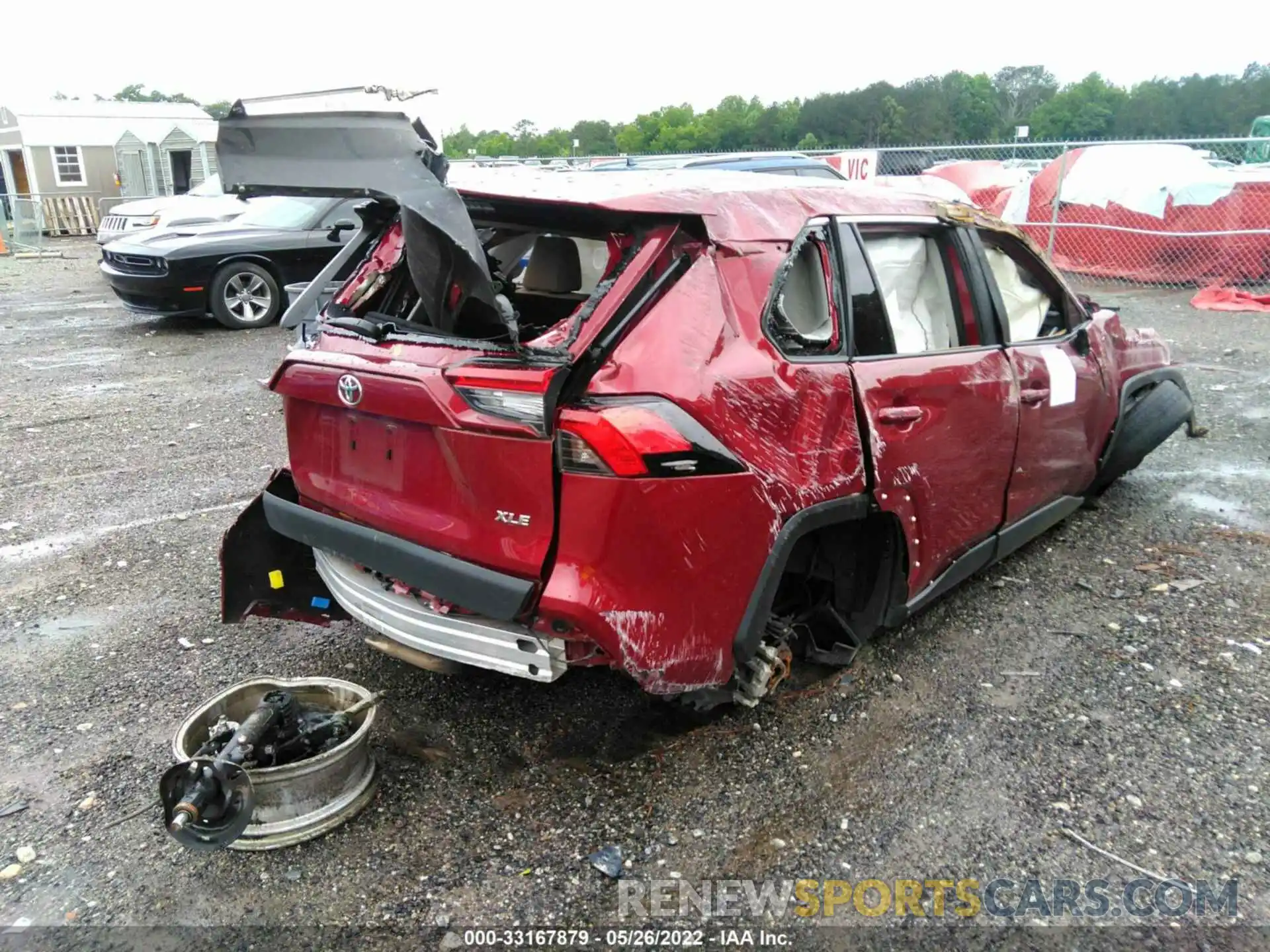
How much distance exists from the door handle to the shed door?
3039cm

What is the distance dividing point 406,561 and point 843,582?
1.58m

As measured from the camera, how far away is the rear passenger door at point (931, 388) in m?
3.15

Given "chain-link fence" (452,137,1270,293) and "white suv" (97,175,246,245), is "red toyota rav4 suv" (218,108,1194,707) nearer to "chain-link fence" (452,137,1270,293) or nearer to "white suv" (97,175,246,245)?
"chain-link fence" (452,137,1270,293)

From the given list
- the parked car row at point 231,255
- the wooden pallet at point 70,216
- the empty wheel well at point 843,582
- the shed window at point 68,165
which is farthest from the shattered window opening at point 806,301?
the shed window at point 68,165

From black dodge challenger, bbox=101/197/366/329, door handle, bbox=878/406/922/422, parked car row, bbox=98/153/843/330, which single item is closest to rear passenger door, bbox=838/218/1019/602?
door handle, bbox=878/406/922/422

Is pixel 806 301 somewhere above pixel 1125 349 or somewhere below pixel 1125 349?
above

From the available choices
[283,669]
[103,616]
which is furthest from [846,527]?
[103,616]

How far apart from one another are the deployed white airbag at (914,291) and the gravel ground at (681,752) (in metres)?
1.24

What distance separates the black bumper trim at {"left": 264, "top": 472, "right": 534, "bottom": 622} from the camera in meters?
2.62

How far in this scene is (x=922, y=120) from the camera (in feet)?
166

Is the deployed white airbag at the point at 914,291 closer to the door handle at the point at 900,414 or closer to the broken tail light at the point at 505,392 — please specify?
the door handle at the point at 900,414

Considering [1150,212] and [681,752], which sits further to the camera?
[1150,212]

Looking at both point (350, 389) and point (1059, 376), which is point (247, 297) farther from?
point (1059, 376)

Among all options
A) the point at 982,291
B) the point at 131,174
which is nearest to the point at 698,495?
the point at 982,291
